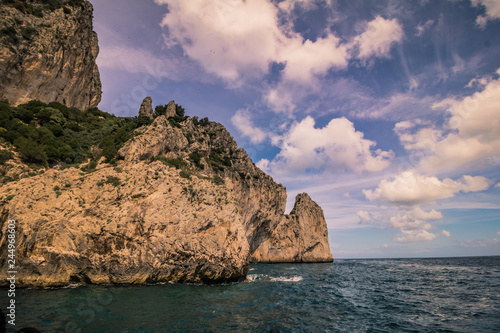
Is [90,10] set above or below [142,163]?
above

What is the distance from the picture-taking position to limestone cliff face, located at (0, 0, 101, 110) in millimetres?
37062

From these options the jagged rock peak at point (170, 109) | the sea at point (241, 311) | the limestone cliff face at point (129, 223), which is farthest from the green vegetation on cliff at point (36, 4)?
the sea at point (241, 311)

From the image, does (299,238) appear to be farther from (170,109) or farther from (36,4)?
(36,4)

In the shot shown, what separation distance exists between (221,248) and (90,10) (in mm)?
65743

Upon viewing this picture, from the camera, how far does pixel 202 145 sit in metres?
46.6

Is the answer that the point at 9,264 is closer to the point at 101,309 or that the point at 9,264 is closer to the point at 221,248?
the point at 101,309

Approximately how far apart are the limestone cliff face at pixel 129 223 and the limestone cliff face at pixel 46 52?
2574 cm

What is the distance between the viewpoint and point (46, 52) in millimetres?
41219

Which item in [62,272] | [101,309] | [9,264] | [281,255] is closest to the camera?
[101,309]

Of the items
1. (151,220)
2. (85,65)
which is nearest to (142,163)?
(151,220)

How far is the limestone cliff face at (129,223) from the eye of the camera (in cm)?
1902

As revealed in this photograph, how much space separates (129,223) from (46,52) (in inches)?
1602

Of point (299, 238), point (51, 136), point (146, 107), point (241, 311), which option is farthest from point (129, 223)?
point (299, 238)

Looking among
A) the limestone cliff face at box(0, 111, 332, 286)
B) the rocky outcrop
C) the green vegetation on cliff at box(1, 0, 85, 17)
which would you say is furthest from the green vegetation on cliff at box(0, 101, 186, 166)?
the rocky outcrop
